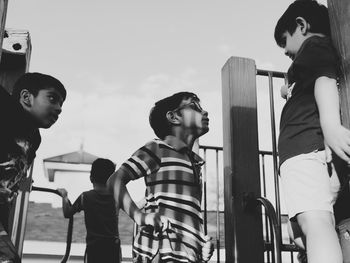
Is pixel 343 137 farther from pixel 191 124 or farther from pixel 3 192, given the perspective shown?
pixel 3 192

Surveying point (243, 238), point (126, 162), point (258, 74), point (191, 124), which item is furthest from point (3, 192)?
point (258, 74)

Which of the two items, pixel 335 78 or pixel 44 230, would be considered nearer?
pixel 335 78

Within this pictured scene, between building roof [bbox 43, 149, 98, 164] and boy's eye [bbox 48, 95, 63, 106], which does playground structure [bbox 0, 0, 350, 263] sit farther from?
building roof [bbox 43, 149, 98, 164]

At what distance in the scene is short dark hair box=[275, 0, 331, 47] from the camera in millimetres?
1837

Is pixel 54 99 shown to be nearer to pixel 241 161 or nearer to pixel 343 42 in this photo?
pixel 241 161

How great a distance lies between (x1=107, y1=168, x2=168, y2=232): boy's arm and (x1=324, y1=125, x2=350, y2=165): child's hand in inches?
33.2

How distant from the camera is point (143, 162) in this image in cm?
215

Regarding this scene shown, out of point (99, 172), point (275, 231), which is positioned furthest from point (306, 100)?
point (99, 172)

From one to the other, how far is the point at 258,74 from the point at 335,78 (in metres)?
1.41

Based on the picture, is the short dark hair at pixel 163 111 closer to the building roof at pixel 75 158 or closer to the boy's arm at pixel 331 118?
the boy's arm at pixel 331 118

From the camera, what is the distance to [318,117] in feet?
5.41

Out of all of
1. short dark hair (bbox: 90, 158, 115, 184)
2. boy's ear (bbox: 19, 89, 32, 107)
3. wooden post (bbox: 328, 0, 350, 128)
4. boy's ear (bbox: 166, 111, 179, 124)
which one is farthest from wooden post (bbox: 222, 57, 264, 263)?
short dark hair (bbox: 90, 158, 115, 184)

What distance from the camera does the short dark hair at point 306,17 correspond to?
184 centimetres

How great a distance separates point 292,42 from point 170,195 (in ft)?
3.14
